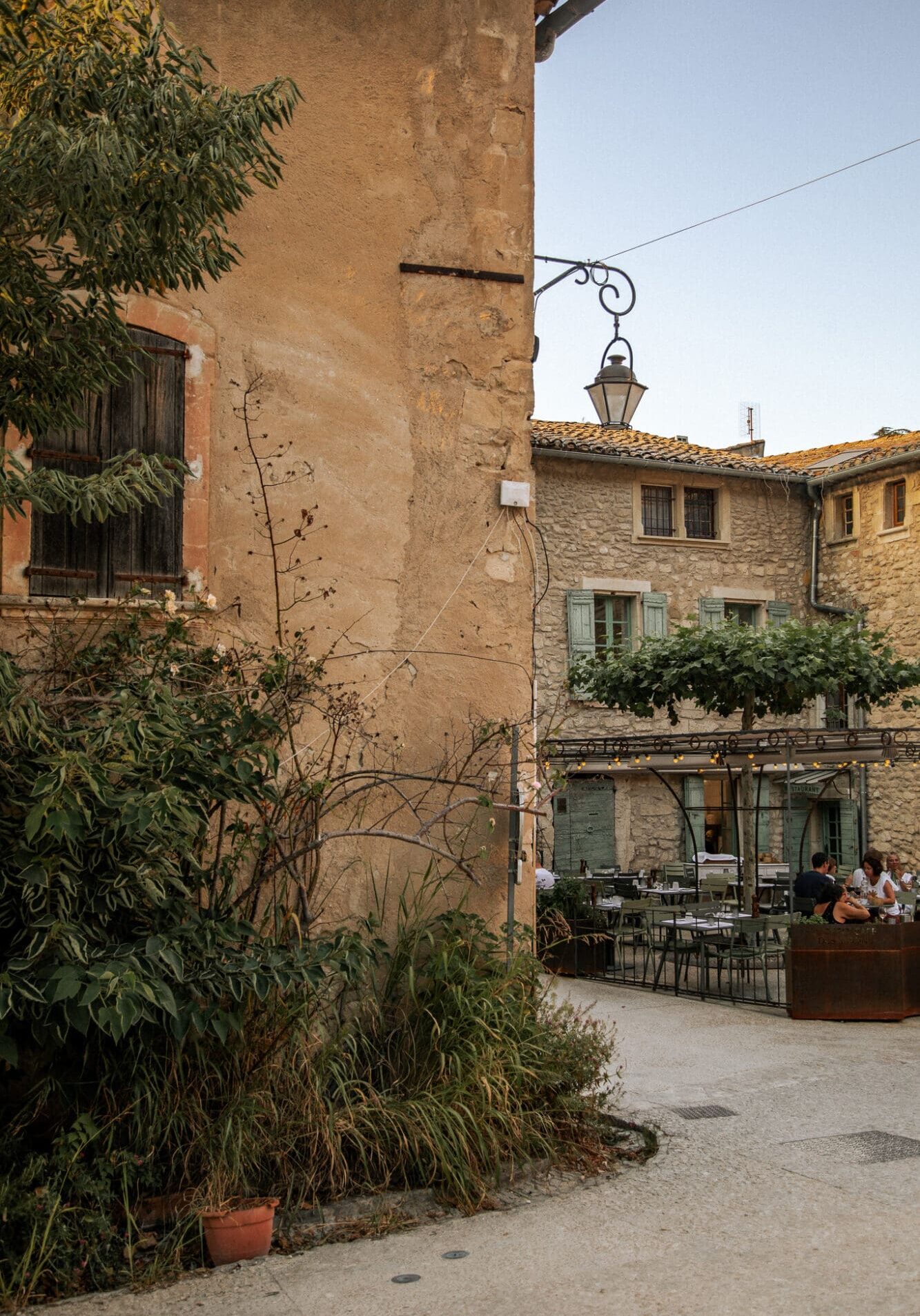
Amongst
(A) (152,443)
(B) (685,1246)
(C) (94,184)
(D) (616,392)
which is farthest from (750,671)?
(C) (94,184)

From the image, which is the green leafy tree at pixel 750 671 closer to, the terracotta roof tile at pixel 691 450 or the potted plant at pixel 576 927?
the potted plant at pixel 576 927

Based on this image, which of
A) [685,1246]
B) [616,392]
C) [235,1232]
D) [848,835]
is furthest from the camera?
[848,835]

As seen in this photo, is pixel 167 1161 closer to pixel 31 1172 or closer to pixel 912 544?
pixel 31 1172

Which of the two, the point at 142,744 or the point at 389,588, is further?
the point at 389,588

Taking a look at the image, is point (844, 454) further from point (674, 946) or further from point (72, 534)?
point (72, 534)

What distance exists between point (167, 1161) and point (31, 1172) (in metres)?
0.60

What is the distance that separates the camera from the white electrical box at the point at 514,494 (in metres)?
6.88

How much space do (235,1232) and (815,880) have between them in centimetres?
866

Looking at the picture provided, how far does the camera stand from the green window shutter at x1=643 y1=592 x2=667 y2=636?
875 inches

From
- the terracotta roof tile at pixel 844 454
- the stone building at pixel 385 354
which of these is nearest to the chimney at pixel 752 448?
the terracotta roof tile at pixel 844 454

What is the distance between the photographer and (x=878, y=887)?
12.4m

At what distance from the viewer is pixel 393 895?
6480mm

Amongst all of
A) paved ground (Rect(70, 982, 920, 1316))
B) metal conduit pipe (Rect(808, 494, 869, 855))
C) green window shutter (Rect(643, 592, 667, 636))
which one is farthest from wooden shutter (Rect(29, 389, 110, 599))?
metal conduit pipe (Rect(808, 494, 869, 855))

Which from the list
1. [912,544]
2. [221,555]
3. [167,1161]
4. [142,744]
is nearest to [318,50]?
[221,555]
